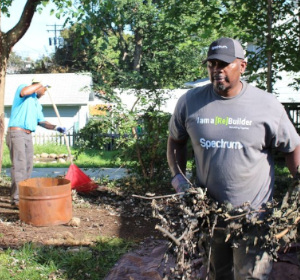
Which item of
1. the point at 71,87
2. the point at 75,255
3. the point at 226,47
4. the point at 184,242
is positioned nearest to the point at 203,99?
the point at 226,47

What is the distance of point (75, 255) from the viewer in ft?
16.1

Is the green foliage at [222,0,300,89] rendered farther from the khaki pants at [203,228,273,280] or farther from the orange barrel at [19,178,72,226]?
the khaki pants at [203,228,273,280]

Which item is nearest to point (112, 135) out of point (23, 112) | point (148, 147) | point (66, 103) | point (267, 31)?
point (148, 147)

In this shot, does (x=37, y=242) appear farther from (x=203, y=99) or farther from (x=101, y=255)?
(x=203, y=99)

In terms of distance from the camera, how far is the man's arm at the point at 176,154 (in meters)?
3.23

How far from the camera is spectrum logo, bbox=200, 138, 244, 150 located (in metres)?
2.79

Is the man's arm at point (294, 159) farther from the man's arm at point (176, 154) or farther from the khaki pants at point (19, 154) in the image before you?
the khaki pants at point (19, 154)

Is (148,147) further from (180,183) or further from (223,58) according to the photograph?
(223,58)

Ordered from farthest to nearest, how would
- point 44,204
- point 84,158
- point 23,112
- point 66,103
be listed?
point 66,103 → point 84,158 → point 23,112 → point 44,204

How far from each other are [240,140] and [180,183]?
0.51m

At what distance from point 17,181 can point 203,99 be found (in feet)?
15.1

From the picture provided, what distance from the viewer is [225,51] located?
2.78 meters

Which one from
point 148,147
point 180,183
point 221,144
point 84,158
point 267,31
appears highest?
point 267,31

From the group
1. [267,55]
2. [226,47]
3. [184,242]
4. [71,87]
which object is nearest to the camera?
[184,242]
